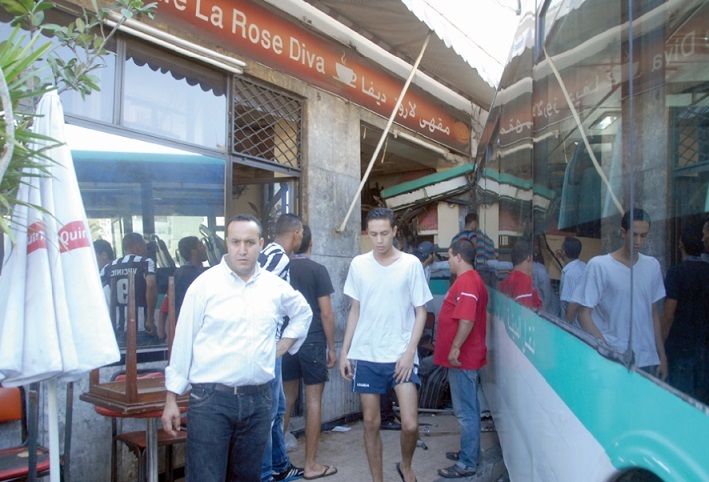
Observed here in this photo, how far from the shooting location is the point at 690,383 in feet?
4.32

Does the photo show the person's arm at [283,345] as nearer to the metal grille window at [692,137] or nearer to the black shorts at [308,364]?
the black shorts at [308,364]

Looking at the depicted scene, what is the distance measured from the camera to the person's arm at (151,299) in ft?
16.6

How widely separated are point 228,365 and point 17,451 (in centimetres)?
149

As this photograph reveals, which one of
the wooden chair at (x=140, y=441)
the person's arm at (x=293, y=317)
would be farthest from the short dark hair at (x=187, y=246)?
the person's arm at (x=293, y=317)

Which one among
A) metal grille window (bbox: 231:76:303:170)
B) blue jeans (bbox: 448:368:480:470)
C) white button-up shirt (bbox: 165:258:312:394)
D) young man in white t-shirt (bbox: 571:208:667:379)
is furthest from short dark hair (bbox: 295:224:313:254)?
young man in white t-shirt (bbox: 571:208:667:379)

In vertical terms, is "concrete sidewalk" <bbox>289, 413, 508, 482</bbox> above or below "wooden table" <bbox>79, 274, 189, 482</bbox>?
below

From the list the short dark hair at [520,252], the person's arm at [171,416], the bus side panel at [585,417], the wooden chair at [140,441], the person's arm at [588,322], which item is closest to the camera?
the bus side panel at [585,417]

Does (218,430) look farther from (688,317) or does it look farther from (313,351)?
(688,317)

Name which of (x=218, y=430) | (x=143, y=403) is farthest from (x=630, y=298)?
(x=143, y=403)

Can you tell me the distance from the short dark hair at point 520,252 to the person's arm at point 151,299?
2870 millimetres

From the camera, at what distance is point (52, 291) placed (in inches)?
101

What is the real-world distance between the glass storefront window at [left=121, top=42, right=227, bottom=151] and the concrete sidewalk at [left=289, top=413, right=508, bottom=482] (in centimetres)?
298

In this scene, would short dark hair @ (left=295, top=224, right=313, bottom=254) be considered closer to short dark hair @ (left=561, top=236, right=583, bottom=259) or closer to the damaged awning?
short dark hair @ (left=561, top=236, right=583, bottom=259)

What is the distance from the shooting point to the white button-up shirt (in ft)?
9.93
